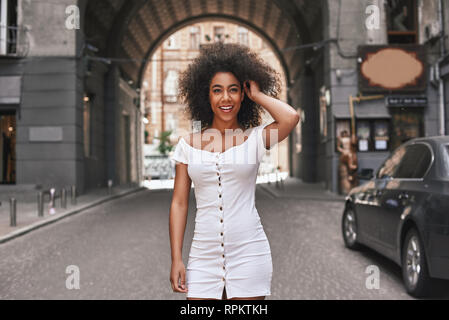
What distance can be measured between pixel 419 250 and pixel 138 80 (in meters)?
31.1

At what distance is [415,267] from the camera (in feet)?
16.4

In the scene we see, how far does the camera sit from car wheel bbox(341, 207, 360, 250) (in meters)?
7.49

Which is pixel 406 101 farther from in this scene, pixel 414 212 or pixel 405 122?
pixel 414 212

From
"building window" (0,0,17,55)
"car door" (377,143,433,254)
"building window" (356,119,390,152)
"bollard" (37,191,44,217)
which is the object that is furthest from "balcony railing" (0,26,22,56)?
"car door" (377,143,433,254)

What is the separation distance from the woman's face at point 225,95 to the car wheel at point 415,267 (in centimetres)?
343

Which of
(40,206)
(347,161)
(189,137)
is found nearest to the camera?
(189,137)

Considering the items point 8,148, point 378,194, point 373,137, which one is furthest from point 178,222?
point 8,148

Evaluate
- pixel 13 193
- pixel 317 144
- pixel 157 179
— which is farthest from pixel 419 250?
pixel 157 179

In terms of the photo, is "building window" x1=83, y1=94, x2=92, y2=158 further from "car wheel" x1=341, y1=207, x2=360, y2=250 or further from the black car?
the black car

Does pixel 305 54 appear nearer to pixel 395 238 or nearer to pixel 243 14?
pixel 243 14

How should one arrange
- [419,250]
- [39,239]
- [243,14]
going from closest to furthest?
[419,250], [39,239], [243,14]

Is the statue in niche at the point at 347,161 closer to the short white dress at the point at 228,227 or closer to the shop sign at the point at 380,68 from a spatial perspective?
the shop sign at the point at 380,68

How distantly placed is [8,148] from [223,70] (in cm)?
1947

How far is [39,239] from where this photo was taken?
873cm
